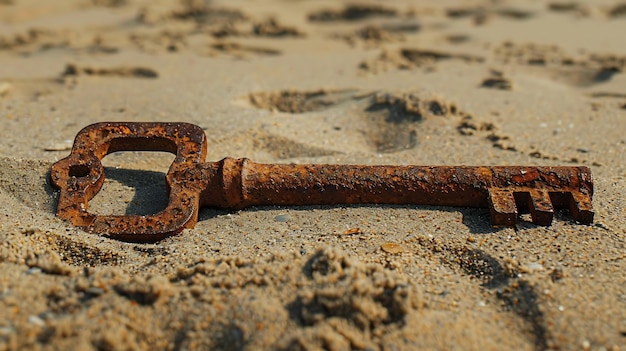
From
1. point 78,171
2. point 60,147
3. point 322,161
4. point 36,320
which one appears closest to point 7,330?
point 36,320

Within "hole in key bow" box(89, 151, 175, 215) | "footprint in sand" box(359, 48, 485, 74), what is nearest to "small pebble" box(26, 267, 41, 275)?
"hole in key bow" box(89, 151, 175, 215)

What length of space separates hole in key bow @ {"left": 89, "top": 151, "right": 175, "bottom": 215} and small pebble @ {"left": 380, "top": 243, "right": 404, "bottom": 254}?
3.36ft

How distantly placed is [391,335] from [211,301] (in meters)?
0.56

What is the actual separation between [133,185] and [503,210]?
5.51 ft

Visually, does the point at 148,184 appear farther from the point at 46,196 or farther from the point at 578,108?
the point at 578,108

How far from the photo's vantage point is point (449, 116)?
3803 millimetres

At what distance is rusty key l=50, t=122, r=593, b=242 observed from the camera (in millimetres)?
2588

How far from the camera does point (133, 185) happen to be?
9.67ft

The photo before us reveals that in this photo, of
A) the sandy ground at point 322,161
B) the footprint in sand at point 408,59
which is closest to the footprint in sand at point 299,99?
the sandy ground at point 322,161

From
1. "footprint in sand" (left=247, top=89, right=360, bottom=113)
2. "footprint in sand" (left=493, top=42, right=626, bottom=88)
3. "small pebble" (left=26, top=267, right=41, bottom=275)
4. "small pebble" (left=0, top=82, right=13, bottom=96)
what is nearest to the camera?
"small pebble" (left=26, top=267, right=41, bottom=275)

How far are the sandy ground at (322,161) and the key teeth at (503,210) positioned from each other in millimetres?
57

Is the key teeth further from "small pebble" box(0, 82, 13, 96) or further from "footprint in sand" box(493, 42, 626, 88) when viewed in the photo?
"small pebble" box(0, 82, 13, 96)

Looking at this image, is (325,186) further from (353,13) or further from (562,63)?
(353,13)

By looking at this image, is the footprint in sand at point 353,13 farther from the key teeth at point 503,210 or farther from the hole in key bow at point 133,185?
the key teeth at point 503,210
